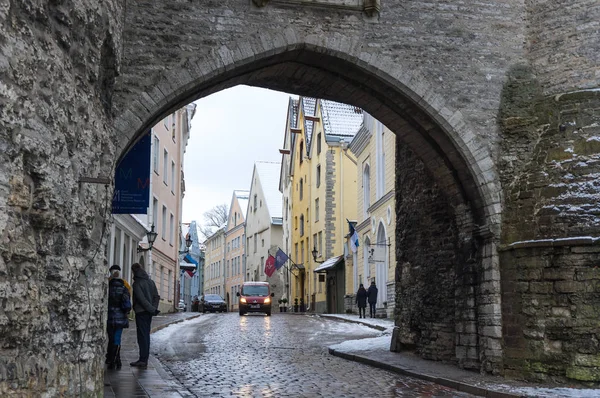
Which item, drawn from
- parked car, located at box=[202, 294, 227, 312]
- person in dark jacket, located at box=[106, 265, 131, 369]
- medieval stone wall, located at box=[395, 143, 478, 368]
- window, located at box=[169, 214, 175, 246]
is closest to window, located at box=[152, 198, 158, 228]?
window, located at box=[169, 214, 175, 246]

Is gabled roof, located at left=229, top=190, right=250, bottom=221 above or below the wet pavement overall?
above

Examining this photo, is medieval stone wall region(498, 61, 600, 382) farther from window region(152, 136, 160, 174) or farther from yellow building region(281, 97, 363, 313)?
yellow building region(281, 97, 363, 313)

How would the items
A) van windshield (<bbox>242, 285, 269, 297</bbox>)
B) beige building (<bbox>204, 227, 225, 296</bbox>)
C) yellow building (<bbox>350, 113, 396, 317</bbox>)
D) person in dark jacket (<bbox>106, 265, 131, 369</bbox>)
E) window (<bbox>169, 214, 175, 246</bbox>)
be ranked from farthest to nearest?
beige building (<bbox>204, 227, 225, 296</bbox>) < window (<bbox>169, 214, 175, 246</bbox>) < van windshield (<bbox>242, 285, 269, 297</bbox>) < yellow building (<bbox>350, 113, 396, 317</bbox>) < person in dark jacket (<bbox>106, 265, 131, 369</bbox>)

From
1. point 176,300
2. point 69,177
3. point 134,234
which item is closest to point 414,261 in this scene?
point 69,177

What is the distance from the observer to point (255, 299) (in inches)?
1200

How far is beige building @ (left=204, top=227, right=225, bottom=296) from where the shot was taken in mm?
69375

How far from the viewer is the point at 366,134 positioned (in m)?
28.2

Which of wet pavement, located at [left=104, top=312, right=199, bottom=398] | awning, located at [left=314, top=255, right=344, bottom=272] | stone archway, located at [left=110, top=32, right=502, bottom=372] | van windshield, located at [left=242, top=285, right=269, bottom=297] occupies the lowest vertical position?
wet pavement, located at [left=104, top=312, right=199, bottom=398]

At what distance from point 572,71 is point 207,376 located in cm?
648

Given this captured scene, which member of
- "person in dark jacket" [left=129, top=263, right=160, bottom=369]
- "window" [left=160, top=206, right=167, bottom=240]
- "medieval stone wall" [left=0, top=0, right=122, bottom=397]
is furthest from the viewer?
"window" [left=160, top=206, right=167, bottom=240]

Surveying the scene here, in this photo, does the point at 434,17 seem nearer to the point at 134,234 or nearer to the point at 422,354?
the point at 422,354

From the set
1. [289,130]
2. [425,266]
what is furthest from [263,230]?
[425,266]

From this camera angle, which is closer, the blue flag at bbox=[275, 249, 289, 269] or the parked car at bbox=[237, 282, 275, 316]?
the parked car at bbox=[237, 282, 275, 316]

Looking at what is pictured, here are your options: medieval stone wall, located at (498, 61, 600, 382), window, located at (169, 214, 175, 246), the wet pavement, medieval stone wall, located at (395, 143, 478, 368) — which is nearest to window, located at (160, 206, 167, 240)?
window, located at (169, 214, 175, 246)
